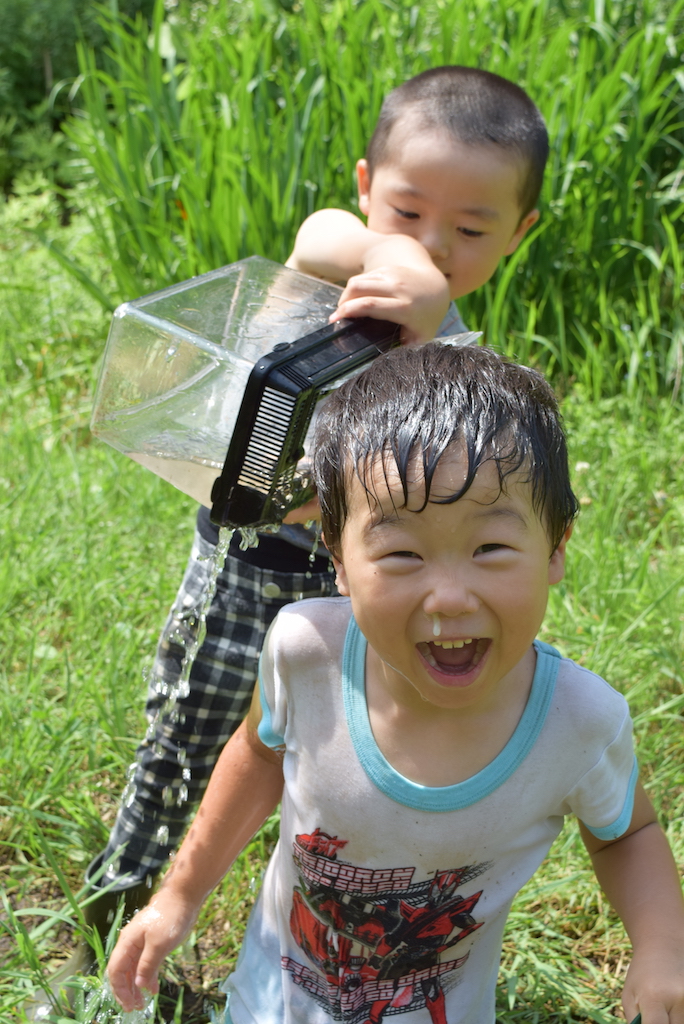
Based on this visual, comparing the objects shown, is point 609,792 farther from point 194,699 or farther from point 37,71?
point 37,71

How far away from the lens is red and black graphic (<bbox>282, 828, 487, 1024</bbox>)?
A: 1174 millimetres

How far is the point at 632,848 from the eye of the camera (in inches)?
46.0

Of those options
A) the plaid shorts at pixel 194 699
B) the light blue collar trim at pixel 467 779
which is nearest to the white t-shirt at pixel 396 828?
the light blue collar trim at pixel 467 779

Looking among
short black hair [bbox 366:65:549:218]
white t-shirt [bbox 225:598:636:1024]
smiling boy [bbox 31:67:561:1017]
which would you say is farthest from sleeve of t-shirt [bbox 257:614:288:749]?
short black hair [bbox 366:65:549:218]

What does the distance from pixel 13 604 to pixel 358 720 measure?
5.20 feet

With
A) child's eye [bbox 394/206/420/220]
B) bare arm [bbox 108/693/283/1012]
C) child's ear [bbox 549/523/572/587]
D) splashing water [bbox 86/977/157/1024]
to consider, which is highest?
child's eye [bbox 394/206/420/220]

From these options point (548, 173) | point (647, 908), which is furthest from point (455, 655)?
point (548, 173)

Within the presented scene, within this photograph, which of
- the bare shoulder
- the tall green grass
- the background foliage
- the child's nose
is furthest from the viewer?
the background foliage

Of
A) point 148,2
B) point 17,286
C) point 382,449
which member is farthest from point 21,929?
point 148,2

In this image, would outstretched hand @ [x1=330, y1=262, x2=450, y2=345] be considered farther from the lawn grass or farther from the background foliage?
the background foliage

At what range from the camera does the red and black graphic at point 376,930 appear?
117 cm

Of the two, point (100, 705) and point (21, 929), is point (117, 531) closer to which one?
point (100, 705)

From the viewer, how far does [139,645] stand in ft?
7.80

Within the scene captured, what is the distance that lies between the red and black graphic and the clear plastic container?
55cm
